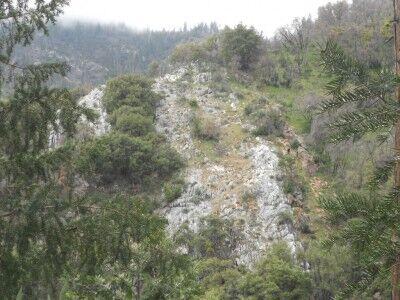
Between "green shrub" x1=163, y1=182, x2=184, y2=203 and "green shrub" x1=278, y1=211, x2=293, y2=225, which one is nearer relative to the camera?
"green shrub" x1=278, y1=211, x2=293, y2=225

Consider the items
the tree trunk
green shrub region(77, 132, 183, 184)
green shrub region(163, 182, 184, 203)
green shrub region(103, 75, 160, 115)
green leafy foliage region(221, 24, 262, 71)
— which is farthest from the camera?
green leafy foliage region(221, 24, 262, 71)

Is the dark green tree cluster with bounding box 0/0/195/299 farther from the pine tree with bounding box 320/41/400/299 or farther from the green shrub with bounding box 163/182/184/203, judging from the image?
the green shrub with bounding box 163/182/184/203

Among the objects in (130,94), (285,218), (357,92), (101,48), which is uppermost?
(357,92)

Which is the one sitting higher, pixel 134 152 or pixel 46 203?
pixel 46 203

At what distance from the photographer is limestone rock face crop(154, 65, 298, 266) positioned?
669 inches

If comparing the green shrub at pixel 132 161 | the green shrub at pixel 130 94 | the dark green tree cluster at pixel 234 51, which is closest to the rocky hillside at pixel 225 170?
the green shrub at pixel 130 94

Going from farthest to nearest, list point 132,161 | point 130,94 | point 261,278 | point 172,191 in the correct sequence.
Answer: point 130,94 → point 132,161 → point 172,191 → point 261,278

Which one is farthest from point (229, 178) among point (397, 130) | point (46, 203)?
point (397, 130)

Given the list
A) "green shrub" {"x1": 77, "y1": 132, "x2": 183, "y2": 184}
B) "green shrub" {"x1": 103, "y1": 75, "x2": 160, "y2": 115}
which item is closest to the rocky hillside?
"green shrub" {"x1": 103, "y1": 75, "x2": 160, "y2": 115}

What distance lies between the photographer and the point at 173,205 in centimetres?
1902

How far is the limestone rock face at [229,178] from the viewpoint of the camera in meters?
17.0

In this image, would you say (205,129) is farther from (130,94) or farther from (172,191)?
(130,94)

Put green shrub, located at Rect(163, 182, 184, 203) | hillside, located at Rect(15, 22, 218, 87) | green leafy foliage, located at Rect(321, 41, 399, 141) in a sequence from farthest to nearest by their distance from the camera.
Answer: hillside, located at Rect(15, 22, 218, 87)
green shrub, located at Rect(163, 182, 184, 203)
green leafy foliage, located at Rect(321, 41, 399, 141)

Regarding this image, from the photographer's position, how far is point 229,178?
19.8m
